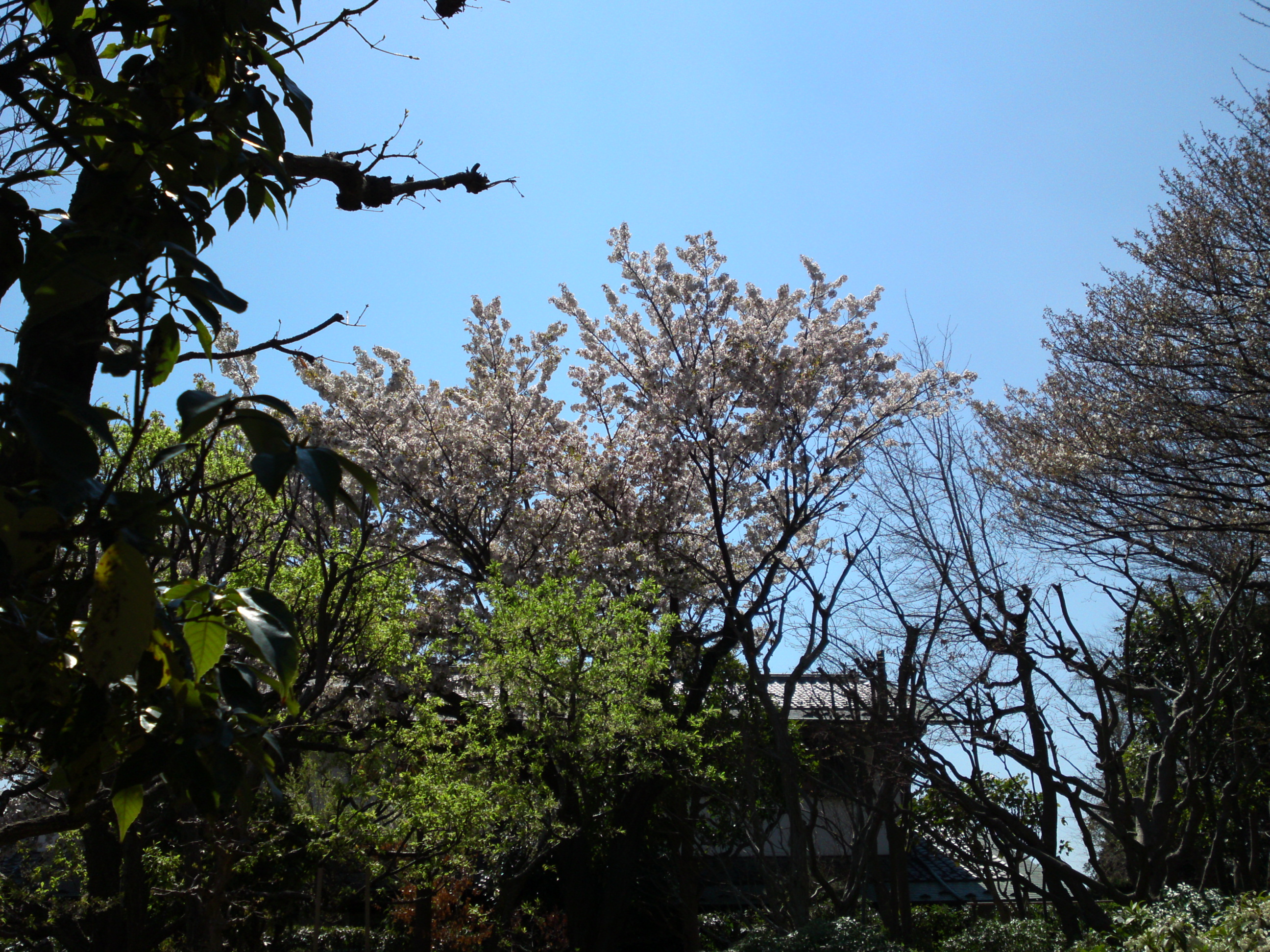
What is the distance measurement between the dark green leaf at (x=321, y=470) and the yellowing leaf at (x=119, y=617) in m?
0.21

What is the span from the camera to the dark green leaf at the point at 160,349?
4.57 ft

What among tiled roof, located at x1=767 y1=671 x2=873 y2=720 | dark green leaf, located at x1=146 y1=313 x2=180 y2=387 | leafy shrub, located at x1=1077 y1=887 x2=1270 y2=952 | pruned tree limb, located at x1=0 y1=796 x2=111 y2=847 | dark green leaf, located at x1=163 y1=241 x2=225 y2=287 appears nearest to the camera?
dark green leaf, located at x1=163 y1=241 x2=225 y2=287

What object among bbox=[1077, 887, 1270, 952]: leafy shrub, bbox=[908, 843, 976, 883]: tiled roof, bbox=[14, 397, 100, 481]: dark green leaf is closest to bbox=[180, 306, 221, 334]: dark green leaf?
bbox=[14, 397, 100, 481]: dark green leaf

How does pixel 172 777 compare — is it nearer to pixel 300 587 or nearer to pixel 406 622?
pixel 300 587

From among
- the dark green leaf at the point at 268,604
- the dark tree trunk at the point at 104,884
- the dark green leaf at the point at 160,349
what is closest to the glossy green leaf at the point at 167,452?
the dark green leaf at the point at 268,604

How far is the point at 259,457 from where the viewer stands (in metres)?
1.01

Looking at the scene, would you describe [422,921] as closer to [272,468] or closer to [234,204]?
[234,204]

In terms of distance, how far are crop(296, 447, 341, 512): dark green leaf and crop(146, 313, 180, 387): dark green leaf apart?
492 millimetres

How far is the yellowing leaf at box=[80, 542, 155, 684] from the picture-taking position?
39.9 inches

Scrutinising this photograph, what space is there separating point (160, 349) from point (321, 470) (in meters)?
0.57

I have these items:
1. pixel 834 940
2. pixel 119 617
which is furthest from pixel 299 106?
pixel 834 940

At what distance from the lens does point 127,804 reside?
3.91 ft

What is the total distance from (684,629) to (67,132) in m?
10.5

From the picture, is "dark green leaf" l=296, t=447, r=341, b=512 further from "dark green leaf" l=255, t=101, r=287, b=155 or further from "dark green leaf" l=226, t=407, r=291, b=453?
"dark green leaf" l=255, t=101, r=287, b=155
